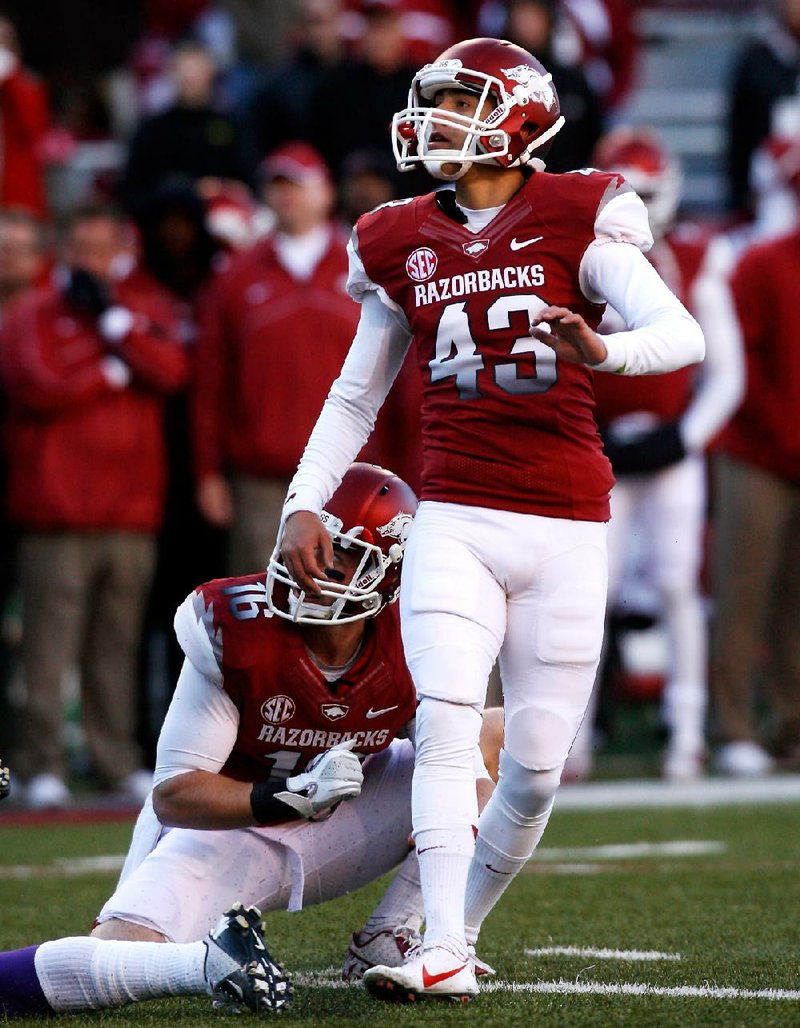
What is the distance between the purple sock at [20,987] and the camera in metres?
3.38

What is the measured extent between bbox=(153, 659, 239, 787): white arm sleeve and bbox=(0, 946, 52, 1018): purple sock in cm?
46

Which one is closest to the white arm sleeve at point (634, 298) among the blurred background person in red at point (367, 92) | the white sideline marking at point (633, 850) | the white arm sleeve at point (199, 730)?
the white arm sleeve at point (199, 730)

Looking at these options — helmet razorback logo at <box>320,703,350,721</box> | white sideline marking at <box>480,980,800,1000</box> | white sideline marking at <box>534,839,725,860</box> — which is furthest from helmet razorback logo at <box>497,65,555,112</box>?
white sideline marking at <box>534,839,725,860</box>

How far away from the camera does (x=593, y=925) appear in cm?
443

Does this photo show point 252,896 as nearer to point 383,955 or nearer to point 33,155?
point 383,955

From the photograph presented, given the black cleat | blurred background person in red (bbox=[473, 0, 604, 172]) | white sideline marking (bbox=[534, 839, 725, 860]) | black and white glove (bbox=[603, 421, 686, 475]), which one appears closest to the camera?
the black cleat

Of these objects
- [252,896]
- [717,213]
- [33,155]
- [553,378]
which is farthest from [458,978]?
[717,213]

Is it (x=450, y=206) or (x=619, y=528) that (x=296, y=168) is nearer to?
(x=619, y=528)

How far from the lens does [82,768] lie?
8461 mm

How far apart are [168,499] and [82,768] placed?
52.7 inches

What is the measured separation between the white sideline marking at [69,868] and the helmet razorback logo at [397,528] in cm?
201

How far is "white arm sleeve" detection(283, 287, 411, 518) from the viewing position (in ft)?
12.6

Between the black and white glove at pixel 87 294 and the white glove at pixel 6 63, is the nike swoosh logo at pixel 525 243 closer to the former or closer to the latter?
the black and white glove at pixel 87 294

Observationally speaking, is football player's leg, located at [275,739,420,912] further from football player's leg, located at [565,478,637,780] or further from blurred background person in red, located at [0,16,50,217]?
blurred background person in red, located at [0,16,50,217]
